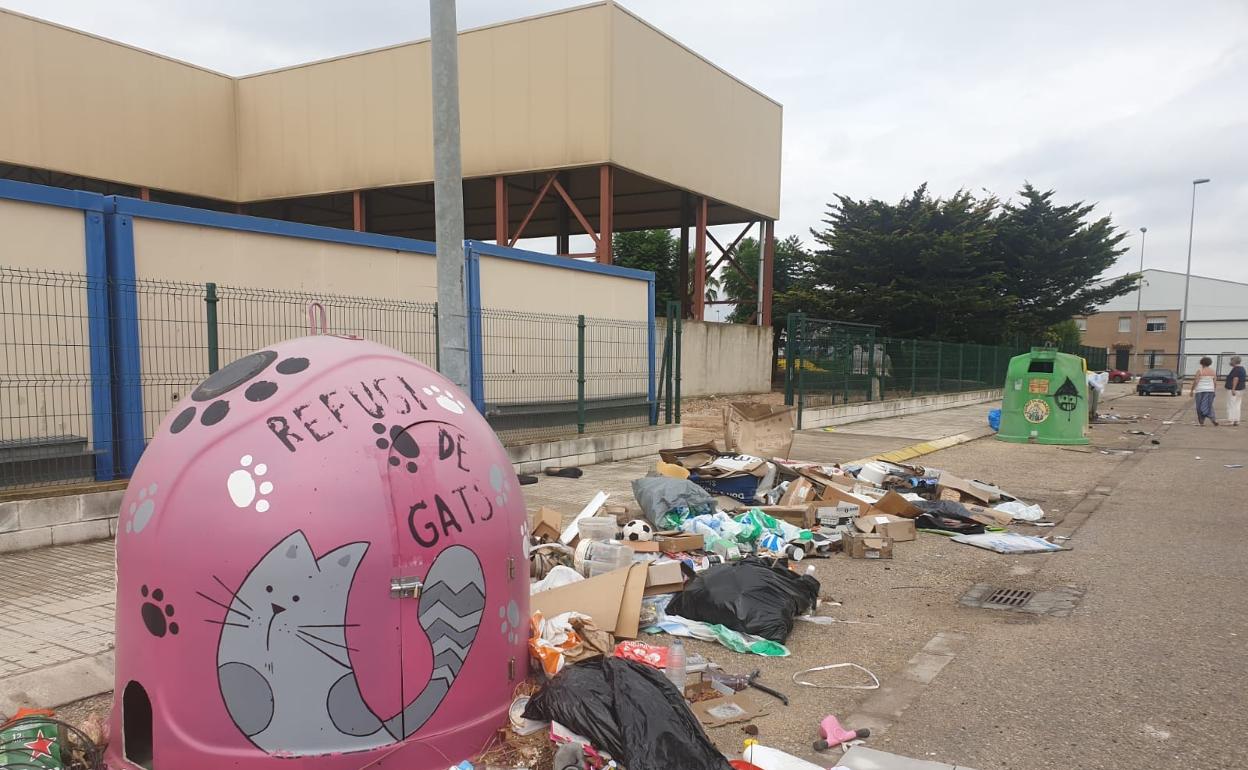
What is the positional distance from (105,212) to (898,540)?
26.6ft

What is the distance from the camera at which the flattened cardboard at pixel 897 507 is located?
7883 mm

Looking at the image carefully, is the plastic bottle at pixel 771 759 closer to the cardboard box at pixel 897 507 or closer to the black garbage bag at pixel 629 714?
the black garbage bag at pixel 629 714

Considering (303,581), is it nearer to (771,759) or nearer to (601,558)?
(771,759)

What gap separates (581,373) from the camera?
11.4 metres

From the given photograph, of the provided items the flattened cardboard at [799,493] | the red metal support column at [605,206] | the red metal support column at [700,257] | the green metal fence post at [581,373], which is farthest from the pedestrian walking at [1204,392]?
the green metal fence post at [581,373]

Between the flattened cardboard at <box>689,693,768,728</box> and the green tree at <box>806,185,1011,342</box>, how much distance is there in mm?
28624

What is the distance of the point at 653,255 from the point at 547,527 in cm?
3682

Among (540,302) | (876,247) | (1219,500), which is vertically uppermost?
(876,247)

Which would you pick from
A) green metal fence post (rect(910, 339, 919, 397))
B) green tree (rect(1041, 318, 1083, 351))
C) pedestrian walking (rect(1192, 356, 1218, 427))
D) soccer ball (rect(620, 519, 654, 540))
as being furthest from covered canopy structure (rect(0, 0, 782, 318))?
green tree (rect(1041, 318, 1083, 351))

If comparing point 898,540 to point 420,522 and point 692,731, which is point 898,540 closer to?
point 692,731

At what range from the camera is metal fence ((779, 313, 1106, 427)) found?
54.9 ft

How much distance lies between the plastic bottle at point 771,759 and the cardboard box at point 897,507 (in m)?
5.14

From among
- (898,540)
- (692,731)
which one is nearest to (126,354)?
(692,731)

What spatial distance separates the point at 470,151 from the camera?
2102cm
